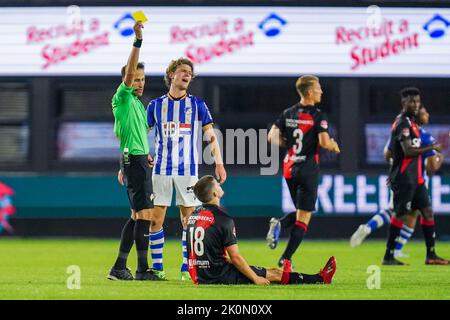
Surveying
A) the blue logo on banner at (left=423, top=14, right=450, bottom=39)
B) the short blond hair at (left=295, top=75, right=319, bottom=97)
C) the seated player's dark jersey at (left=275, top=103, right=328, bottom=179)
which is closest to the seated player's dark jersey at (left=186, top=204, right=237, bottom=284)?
the seated player's dark jersey at (left=275, top=103, right=328, bottom=179)

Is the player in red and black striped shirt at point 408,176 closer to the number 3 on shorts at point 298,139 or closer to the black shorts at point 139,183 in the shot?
the number 3 on shorts at point 298,139

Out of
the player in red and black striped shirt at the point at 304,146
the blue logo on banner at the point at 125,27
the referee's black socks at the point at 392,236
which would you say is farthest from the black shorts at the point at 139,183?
the blue logo on banner at the point at 125,27

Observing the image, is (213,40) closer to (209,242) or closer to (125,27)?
(125,27)

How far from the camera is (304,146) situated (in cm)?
1229

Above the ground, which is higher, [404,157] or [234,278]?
[404,157]

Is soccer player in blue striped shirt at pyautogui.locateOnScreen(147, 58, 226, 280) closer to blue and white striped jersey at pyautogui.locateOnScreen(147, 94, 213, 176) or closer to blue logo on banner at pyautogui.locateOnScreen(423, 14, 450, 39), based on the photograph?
blue and white striped jersey at pyautogui.locateOnScreen(147, 94, 213, 176)

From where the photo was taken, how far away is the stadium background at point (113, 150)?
1820 centimetres

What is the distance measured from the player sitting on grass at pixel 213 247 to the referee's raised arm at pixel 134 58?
4.20 feet

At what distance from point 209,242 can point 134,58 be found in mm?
1866

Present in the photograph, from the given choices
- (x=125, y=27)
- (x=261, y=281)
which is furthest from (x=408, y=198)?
(x=125, y=27)

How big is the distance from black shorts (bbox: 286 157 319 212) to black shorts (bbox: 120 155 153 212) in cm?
203

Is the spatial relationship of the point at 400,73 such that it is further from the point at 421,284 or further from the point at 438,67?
the point at 421,284

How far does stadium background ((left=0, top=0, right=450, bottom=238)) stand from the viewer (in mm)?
18203

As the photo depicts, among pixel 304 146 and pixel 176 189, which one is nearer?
pixel 176 189
